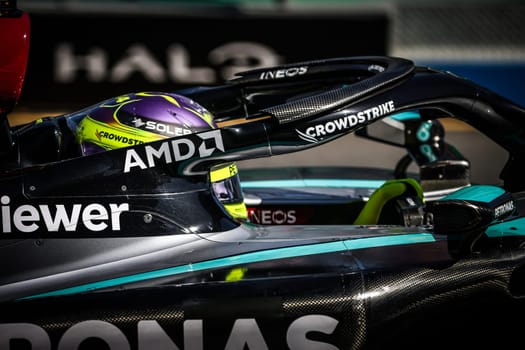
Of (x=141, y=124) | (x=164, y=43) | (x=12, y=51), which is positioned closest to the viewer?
(x=12, y=51)

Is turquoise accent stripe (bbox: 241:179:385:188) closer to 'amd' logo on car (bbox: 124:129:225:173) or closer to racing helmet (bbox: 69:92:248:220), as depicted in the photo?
racing helmet (bbox: 69:92:248:220)

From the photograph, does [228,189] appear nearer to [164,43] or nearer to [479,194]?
[479,194]

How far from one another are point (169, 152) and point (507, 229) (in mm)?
1235

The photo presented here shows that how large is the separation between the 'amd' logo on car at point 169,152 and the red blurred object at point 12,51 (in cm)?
46

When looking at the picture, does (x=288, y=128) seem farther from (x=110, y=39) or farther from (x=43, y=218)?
(x=110, y=39)

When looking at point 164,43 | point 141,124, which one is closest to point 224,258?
point 141,124

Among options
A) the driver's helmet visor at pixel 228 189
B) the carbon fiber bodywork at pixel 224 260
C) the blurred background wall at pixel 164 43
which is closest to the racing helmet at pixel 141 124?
the driver's helmet visor at pixel 228 189

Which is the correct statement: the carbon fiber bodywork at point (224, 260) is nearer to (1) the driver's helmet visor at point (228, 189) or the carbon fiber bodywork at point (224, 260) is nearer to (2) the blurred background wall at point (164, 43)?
(1) the driver's helmet visor at point (228, 189)

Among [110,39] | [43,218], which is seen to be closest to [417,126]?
[43,218]

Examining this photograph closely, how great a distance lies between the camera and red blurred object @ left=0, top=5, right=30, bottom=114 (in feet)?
8.47

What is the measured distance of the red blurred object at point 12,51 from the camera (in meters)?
2.58

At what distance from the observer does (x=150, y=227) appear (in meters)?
2.64

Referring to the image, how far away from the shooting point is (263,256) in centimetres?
264

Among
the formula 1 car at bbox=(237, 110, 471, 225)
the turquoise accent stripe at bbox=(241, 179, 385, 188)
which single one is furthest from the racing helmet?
the turquoise accent stripe at bbox=(241, 179, 385, 188)
